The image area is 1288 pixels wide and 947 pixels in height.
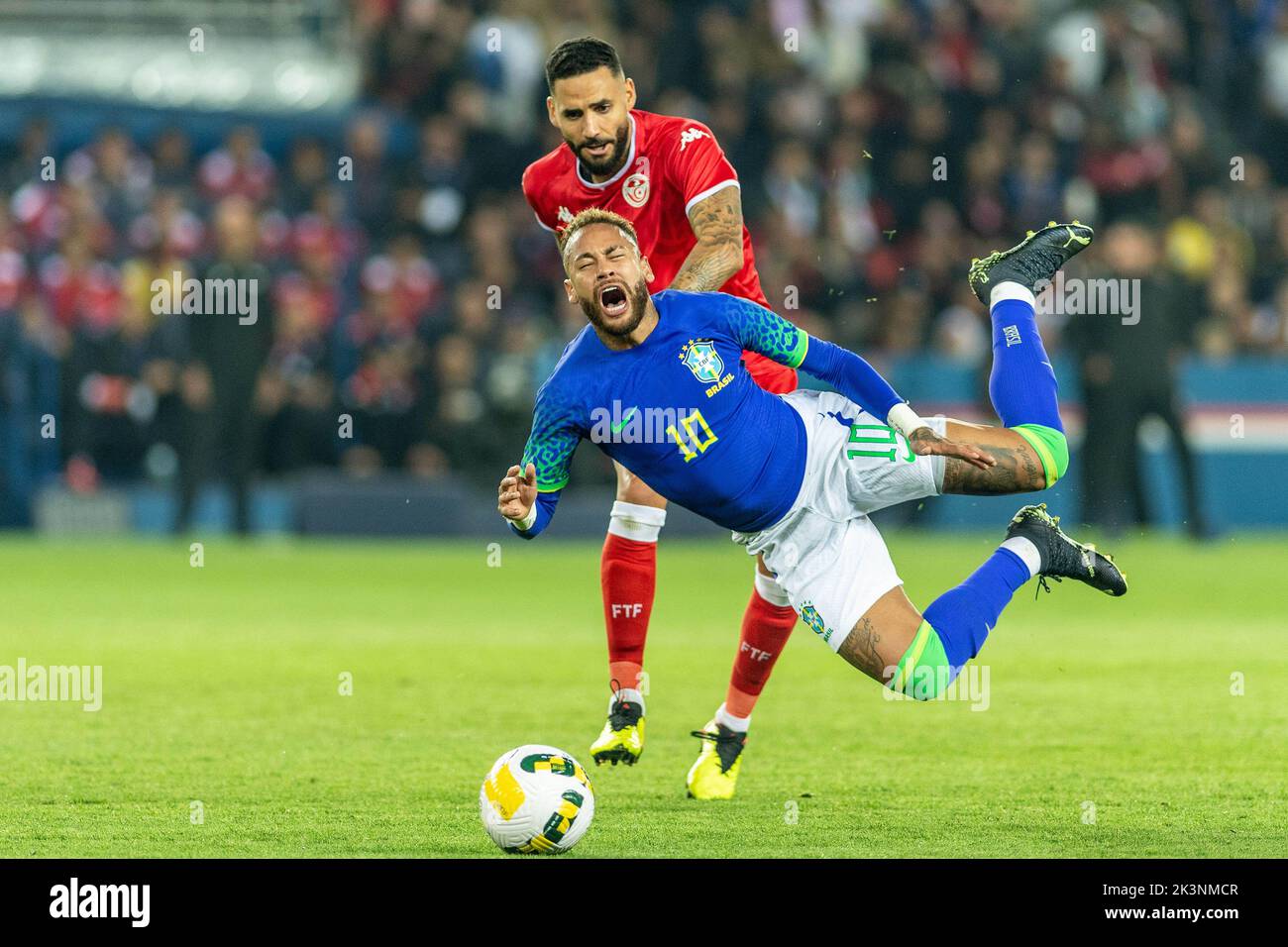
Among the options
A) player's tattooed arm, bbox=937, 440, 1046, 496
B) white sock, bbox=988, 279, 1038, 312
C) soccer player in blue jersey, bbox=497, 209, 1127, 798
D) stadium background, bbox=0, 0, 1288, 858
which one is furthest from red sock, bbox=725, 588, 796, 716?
stadium background, bbox=0, 0, 1288, 858

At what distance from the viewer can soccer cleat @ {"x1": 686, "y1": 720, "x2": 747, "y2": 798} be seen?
23.4 ft

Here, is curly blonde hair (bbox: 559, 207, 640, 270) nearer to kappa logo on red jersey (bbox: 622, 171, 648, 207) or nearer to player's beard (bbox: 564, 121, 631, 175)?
player's beard (bbox: 564, 121, 631, 175)

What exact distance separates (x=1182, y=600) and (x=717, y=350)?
7890 millimetres

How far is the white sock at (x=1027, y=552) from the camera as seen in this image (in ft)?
22.4

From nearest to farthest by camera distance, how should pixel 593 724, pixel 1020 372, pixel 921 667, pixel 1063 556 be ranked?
1. pixel 921 667
2. pixel 1063 556
3. pixel 1020 372
4. pixel 593 724

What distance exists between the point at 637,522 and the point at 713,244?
3.69ft

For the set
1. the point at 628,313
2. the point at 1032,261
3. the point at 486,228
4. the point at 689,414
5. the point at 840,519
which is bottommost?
the point at 840,519

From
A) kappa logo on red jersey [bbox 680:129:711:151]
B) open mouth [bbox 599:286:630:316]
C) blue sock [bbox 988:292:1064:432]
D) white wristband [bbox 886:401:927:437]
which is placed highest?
kappa logo on red jersey [bbox 680:129:711:151]

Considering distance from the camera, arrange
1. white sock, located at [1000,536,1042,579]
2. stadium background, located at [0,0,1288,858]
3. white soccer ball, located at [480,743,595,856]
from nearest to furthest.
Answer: white soccer ball, located at [480,743,595,856] → white sock, located at [1000,536,1042,579] → stadium background, located at [0,0,1288,858]

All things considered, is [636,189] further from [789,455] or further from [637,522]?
[789,455]

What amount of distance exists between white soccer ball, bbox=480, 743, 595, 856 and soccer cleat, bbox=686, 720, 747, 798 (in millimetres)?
905

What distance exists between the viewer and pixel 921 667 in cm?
647

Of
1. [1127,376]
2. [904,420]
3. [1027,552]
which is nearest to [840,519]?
[904,420]

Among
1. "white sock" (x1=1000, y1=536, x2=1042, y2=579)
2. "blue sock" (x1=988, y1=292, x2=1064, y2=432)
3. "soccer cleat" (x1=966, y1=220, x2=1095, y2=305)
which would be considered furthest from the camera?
"soccer cleat" (x1=966, y1=220, x2=1095, y2=305)
